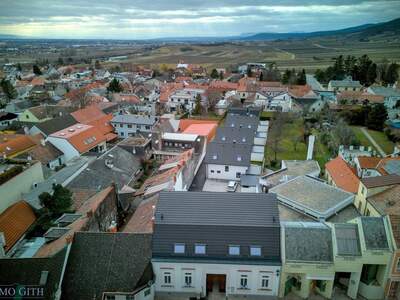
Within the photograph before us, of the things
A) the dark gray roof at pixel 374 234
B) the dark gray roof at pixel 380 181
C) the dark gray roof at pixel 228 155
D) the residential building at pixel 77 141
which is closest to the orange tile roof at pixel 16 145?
the residential building at pixel 77 141

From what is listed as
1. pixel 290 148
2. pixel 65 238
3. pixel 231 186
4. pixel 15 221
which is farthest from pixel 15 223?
pixel 290 148

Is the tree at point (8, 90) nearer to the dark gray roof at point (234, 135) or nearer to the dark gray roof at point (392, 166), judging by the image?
the dark gray roof at point (234, 135)

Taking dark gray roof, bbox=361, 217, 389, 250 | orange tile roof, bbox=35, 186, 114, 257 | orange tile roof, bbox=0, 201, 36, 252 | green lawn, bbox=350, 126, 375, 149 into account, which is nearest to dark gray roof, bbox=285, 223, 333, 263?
dark gray roof, bbox=361, 217, 389, 250

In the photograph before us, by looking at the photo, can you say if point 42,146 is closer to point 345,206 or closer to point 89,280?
point 89,280

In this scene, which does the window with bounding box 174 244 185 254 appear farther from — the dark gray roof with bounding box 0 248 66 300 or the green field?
the green field

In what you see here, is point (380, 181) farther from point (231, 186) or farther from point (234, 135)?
point (234, 135)

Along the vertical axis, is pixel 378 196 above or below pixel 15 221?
above
